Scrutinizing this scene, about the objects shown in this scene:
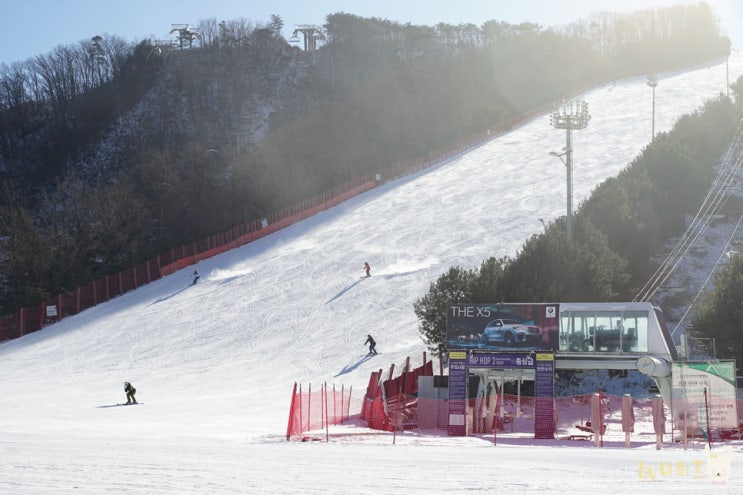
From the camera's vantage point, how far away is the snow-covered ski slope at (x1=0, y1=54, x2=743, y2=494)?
14.1 metres

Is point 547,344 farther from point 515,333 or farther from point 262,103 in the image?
point 262,103

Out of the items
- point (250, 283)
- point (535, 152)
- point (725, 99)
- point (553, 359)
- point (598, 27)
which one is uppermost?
point (598, 27)

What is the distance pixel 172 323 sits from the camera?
47031mm

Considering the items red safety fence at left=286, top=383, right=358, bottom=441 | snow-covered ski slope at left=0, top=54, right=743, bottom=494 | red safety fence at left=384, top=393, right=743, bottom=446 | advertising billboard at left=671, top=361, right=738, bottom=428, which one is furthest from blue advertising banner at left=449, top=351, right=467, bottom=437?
advertising billboard at left=671, top=361, right=738, bottom=428

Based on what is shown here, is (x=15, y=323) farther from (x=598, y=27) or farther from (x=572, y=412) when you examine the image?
(x=598, y=27)

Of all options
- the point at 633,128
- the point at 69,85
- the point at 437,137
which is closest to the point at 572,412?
the point at 633,128

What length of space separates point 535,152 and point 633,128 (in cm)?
987

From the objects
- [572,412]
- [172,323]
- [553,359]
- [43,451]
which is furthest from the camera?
[172,323]

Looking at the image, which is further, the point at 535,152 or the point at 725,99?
the point at 725,99

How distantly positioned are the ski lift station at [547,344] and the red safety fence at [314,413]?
3300mm

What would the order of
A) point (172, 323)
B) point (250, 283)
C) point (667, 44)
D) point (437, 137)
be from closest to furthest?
1. point (172, 323)
2. point (250, 283)
3. point (437, 137)
4. point (667, 44)

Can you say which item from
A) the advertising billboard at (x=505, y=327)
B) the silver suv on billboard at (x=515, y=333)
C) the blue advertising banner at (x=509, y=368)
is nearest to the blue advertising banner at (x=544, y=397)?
the blue advertising banner at (x=509, y=368)

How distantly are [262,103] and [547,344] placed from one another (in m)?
114

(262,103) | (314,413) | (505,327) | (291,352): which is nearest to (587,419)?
(505,327)
